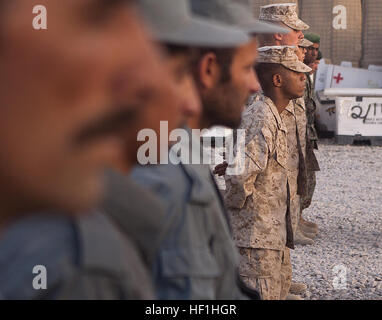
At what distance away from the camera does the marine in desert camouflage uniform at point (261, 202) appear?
12.3ft

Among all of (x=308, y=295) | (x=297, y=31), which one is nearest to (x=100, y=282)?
(x=308, y=295)

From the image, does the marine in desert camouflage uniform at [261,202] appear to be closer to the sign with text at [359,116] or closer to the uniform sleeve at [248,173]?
the uniform sleeve at [248,173]

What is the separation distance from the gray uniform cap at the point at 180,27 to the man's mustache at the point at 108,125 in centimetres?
23

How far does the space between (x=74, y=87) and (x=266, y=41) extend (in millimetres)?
5017

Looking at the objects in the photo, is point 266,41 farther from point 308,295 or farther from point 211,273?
point 211,273

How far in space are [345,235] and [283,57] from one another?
3.51 m

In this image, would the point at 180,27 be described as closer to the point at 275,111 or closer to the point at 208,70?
the point at 208,70

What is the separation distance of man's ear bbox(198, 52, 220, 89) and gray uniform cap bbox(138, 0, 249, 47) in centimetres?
96

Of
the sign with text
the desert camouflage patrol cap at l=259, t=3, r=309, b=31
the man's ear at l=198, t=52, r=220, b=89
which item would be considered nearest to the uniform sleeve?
the man's ear at l=198, t=52, r=220, b=89

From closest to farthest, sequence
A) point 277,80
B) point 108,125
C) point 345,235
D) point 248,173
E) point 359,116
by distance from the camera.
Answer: point 108,125
point 248,173
point 277,80
point 345,235
point 359,116

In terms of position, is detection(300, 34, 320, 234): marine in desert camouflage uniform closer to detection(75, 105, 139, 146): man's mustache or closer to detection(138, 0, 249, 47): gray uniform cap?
detection(138, 0, 249, 47): gray uniform cap

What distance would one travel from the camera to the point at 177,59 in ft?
3.55

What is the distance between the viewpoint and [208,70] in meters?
2.09

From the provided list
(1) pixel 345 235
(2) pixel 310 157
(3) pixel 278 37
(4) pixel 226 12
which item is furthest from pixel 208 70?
(1) pixel 345 235
